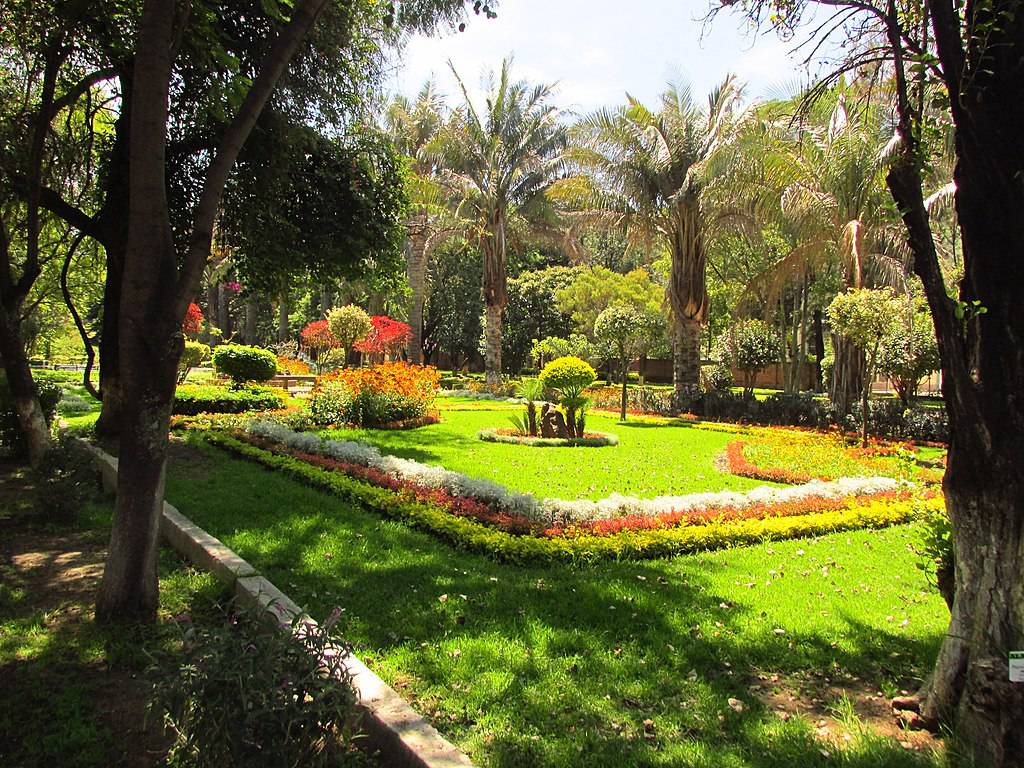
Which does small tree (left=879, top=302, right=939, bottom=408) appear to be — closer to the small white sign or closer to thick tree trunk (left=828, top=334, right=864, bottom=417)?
thick tree trunk (left=828, top=334, right=864, bottom=417)

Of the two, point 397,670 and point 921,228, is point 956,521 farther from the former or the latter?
point 397,670

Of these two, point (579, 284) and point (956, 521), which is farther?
point (579, 284)

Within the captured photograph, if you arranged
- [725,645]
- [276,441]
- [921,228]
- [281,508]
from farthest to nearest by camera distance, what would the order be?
[276,441] → [281,508] → [725,645] → [921,228]

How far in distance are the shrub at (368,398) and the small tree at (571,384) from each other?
3.28 metres

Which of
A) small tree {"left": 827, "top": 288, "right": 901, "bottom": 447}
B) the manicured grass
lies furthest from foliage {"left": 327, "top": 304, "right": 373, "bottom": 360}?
small tree {"left": 827, "top": 288, "right": 901, "bottom": 447}

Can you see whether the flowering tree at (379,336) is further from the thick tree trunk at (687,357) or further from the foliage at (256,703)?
the foliage at (256,703)

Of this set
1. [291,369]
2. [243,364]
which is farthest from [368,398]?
[291,369]

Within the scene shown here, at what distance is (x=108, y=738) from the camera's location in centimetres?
288

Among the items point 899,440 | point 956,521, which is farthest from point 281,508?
point 899,440

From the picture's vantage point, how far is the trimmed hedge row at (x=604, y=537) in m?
5.70

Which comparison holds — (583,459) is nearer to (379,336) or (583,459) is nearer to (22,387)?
(22,387)

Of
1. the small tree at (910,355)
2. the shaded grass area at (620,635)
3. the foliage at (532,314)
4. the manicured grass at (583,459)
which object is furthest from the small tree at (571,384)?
the foliage at (532,314)

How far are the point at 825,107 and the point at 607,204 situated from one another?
23.0 ft

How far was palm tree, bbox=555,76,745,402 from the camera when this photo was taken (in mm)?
19703
